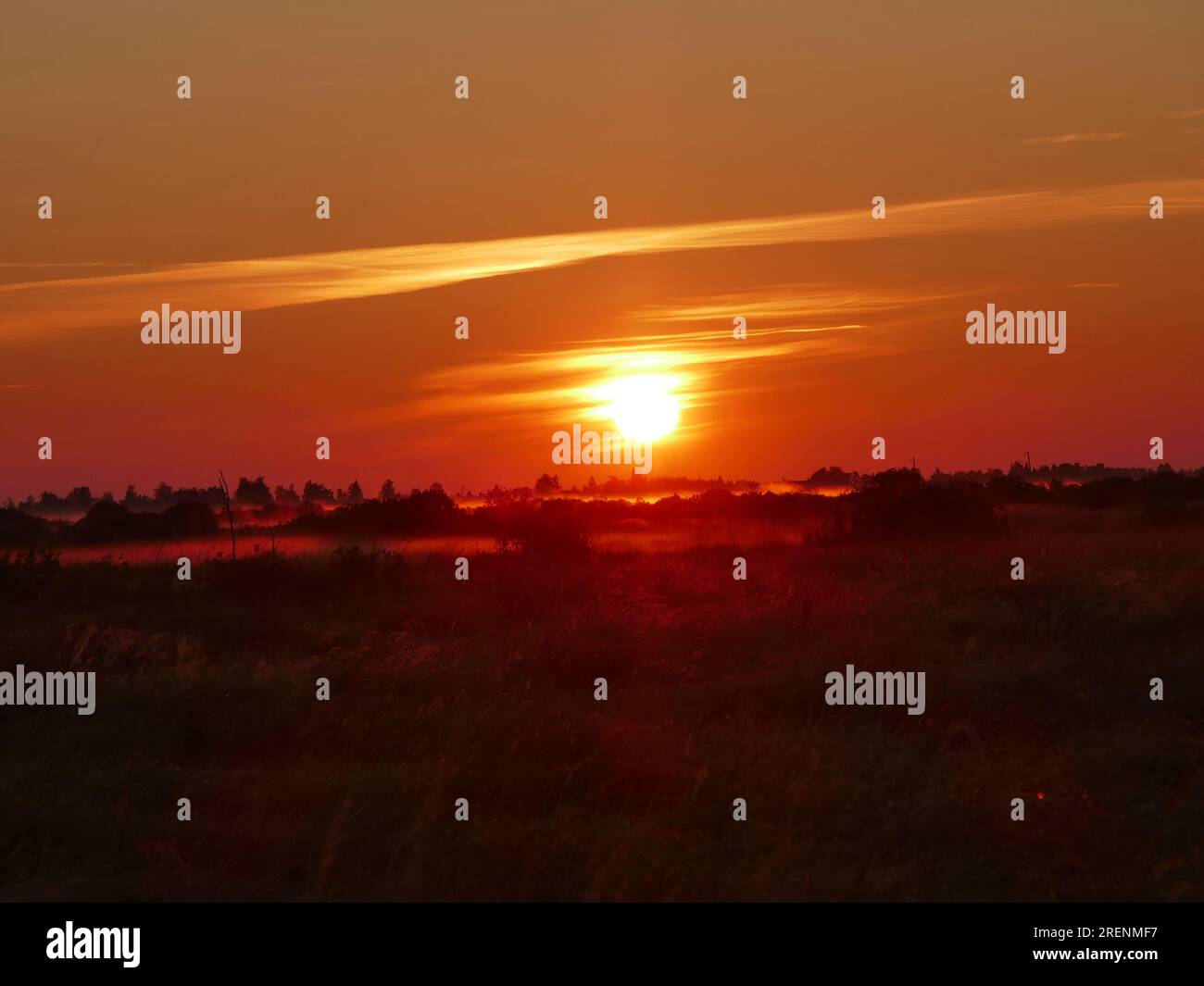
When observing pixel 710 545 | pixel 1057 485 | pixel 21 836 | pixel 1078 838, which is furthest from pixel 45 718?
pixel 1057 485

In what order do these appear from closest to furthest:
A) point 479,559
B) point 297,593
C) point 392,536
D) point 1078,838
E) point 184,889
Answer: point 184,889 < point 1078,838 < point 297,593 < point 479,559 < point 392,536

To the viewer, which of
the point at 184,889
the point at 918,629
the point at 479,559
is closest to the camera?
the point at 184,889

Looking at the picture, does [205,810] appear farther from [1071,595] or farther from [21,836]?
[1071,595]

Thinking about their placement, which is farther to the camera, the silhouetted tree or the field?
the silhouetted tree

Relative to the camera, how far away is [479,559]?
82.2 feet

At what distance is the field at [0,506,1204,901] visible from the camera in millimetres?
7727

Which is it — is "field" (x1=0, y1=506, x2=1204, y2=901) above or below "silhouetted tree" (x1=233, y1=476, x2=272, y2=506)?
below

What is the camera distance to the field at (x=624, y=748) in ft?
25.3

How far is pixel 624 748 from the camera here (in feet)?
32.8

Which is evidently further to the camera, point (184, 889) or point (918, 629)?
point (918, 629)

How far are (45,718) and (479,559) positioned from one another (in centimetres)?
1386

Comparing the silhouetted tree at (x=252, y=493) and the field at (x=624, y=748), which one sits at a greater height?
the silhouetted tree at (x=252, y=493)

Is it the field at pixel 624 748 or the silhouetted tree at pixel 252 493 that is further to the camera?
the silhouetted tree at pixel 252 493

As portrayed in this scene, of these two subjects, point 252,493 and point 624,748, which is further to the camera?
point 252,493
